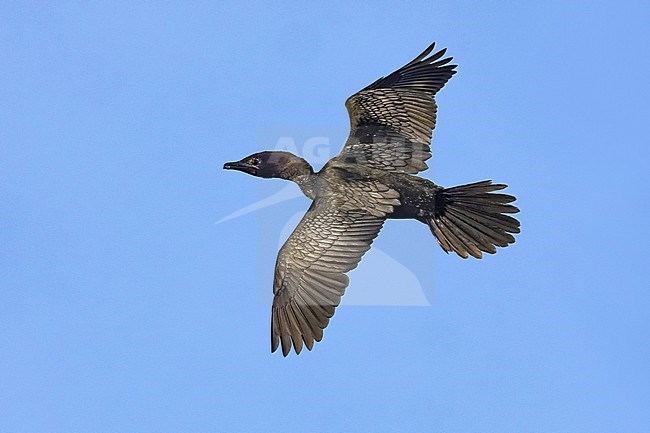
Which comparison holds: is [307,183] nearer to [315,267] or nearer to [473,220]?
[315,267]

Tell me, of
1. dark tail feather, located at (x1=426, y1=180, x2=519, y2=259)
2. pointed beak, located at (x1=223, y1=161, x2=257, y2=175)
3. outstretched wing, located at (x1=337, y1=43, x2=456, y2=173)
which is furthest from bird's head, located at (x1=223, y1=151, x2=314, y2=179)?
dark tail feather, located at (x1=426, y1=180, x2=519, y2=259)

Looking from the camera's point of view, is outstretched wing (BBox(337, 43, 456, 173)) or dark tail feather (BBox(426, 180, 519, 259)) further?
outstretched wing (BBox(337, 43, 456, 173))

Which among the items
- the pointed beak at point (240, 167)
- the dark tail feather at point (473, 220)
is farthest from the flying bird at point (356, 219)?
the pointed beak at point (240, 167)

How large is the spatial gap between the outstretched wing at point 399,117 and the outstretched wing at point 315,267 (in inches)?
30.2

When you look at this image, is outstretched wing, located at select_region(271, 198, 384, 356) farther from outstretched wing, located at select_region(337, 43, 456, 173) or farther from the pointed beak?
the pointed beak

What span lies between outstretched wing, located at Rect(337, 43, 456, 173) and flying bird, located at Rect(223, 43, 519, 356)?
0.02m

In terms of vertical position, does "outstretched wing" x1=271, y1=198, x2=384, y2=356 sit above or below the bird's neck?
below

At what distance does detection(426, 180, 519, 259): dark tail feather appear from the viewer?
407 inches

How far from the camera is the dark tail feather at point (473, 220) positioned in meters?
10.3

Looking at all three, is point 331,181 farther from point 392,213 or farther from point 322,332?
point 322,332

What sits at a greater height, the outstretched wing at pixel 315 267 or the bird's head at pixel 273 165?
the bird's head at pixel 273 165

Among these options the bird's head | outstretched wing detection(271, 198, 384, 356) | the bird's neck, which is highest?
the bird's head

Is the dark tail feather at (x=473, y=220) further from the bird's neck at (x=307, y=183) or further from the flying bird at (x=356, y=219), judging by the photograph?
the bird's neck at (x=307, y=183)

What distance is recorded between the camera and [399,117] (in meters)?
11.4
